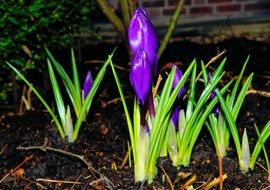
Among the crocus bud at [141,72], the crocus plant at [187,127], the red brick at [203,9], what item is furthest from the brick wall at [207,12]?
the crocus bud at [141,72]

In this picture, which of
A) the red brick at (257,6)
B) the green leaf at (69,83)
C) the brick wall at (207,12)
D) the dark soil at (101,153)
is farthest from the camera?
the red brick at (257,6)

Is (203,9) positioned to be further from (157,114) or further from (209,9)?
(157,114)

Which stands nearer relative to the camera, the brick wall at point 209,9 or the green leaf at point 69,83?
the green leaf at point 69,83

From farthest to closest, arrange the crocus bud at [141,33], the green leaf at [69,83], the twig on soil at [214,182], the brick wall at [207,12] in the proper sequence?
the brick wall at [207,12], the green leaf at [69,83], the twig on soil at [214,182], the crocus bud at [141,33]

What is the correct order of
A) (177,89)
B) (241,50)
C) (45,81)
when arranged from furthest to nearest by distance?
(241,50) → (45,81) → (177,89)

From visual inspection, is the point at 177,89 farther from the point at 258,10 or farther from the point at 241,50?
the point at 258,10

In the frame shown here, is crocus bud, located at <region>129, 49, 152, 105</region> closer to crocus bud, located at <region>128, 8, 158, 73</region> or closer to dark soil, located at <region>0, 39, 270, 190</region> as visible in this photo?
crocus bud, located at <region>128, 8, 158, 73</region>

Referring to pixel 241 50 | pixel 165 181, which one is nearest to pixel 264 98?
pixel 241 50

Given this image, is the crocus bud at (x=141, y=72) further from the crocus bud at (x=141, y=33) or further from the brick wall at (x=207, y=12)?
the brick wall at (x=207, y=12)
